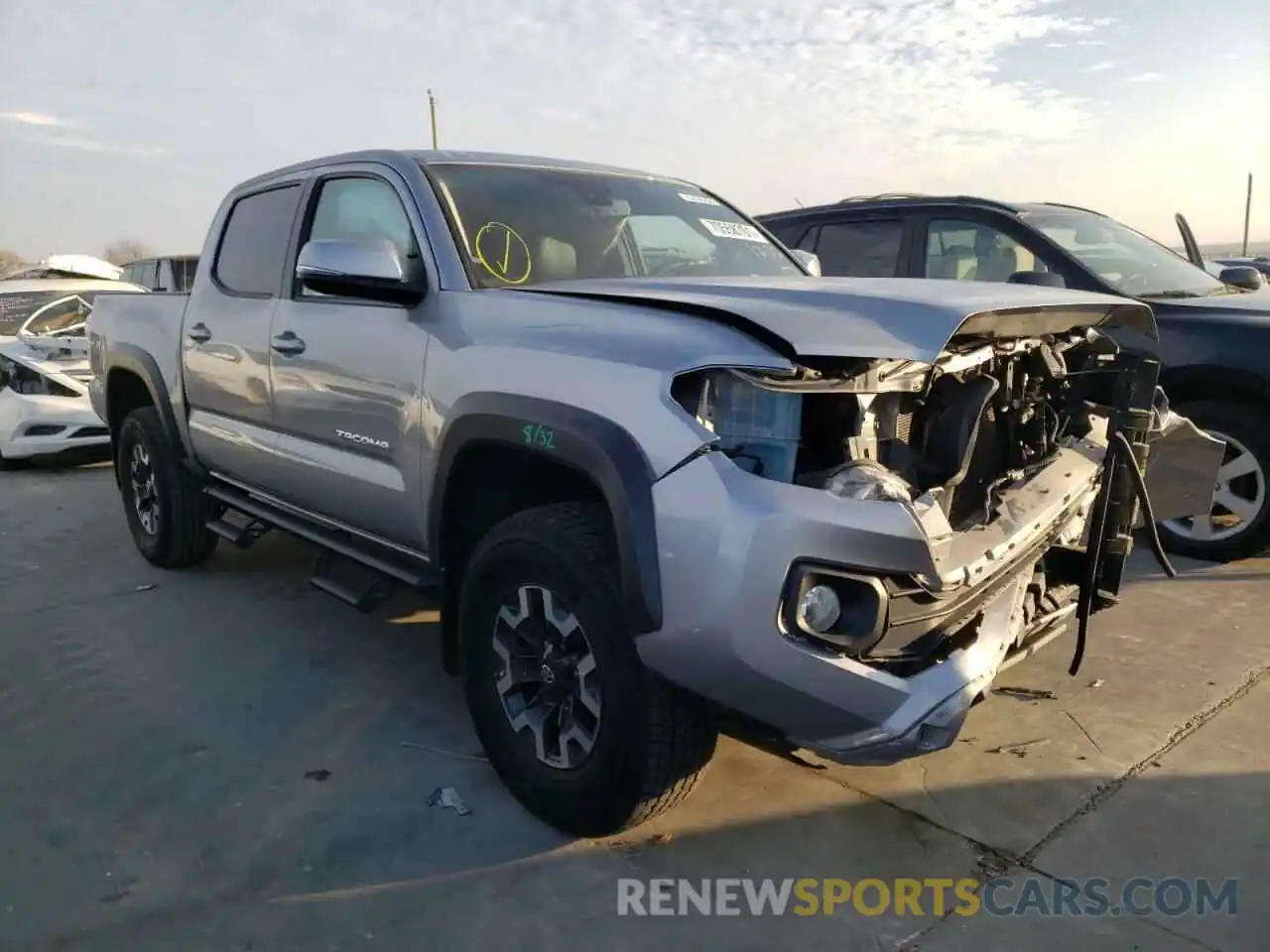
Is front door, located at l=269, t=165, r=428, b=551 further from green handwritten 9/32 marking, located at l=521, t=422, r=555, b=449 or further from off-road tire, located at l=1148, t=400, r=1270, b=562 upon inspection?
off-road tire, located at l=1148, t=400, r=1270, b=562

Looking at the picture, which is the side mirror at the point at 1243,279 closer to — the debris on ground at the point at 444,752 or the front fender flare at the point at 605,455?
the front fender flare at the point at 605,455

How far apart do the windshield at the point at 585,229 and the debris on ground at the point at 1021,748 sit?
6.07 feet

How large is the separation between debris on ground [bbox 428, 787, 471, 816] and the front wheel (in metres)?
3.74

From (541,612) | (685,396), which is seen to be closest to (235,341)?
(541,612)

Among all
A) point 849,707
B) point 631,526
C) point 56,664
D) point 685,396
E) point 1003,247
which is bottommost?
point 56,664

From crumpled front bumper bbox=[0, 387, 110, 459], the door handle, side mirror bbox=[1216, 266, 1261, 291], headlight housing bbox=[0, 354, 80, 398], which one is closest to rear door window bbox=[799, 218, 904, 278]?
side mirror bbox=[1216, 266, 1261, 291]

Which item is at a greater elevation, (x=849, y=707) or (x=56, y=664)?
(x=849, y=707)

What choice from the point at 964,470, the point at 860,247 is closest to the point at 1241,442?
the point at 860,247

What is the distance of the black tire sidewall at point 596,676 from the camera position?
244 cm

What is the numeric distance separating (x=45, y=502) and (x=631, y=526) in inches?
250

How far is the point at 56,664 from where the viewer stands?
4094 mm

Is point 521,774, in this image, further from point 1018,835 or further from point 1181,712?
point 1181,712

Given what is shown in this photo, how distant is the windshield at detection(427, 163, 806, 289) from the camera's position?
3.29m

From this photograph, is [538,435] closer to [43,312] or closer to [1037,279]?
[1037,279]
